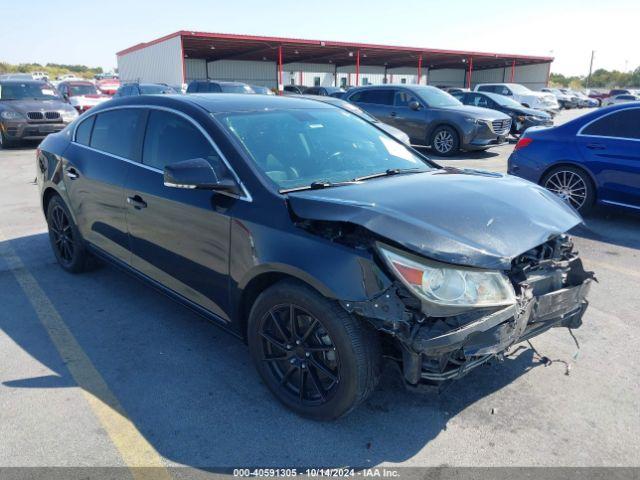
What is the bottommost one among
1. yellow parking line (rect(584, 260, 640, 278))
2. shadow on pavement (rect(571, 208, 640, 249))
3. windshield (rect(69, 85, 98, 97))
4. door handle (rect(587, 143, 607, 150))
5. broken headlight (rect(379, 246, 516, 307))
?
yellow parking line (rect(584, 260, 640, 278))

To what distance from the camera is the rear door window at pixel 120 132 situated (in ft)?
12.9

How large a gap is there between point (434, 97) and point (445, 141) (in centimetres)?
140

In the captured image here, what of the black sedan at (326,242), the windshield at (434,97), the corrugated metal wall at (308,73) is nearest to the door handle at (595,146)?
the black sedan at (326,242)

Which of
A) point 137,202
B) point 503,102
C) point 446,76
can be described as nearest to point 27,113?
point 137,202

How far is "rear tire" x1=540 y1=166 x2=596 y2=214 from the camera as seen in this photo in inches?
267

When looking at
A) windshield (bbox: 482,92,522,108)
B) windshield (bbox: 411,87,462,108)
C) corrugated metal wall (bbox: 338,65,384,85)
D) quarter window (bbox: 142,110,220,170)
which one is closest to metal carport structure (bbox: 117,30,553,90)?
corrugated metal wall (bbox: 338,65,384,85)

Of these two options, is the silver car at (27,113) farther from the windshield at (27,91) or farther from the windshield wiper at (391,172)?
the windshield wiper at (391,172)

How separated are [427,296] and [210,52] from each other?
40692 millimetres

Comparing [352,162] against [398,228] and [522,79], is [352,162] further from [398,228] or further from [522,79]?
[522,79]

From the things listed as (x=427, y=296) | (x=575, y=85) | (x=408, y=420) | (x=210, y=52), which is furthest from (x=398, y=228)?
(x=575, y=85)

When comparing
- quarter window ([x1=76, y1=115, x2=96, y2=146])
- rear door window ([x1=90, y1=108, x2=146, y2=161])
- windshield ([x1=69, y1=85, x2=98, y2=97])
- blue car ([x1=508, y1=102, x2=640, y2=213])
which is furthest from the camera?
windshield ([x1=69, y1=85, x2=98, y2=97])

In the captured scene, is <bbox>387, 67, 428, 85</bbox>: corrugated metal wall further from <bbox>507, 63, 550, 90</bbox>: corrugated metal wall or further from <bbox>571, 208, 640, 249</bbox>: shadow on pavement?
<bbox>571, 208, 640, 249</bbox>: shadow on pavement

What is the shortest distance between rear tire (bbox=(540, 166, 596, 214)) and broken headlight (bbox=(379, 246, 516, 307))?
201 inches

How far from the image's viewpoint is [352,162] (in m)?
3.58
